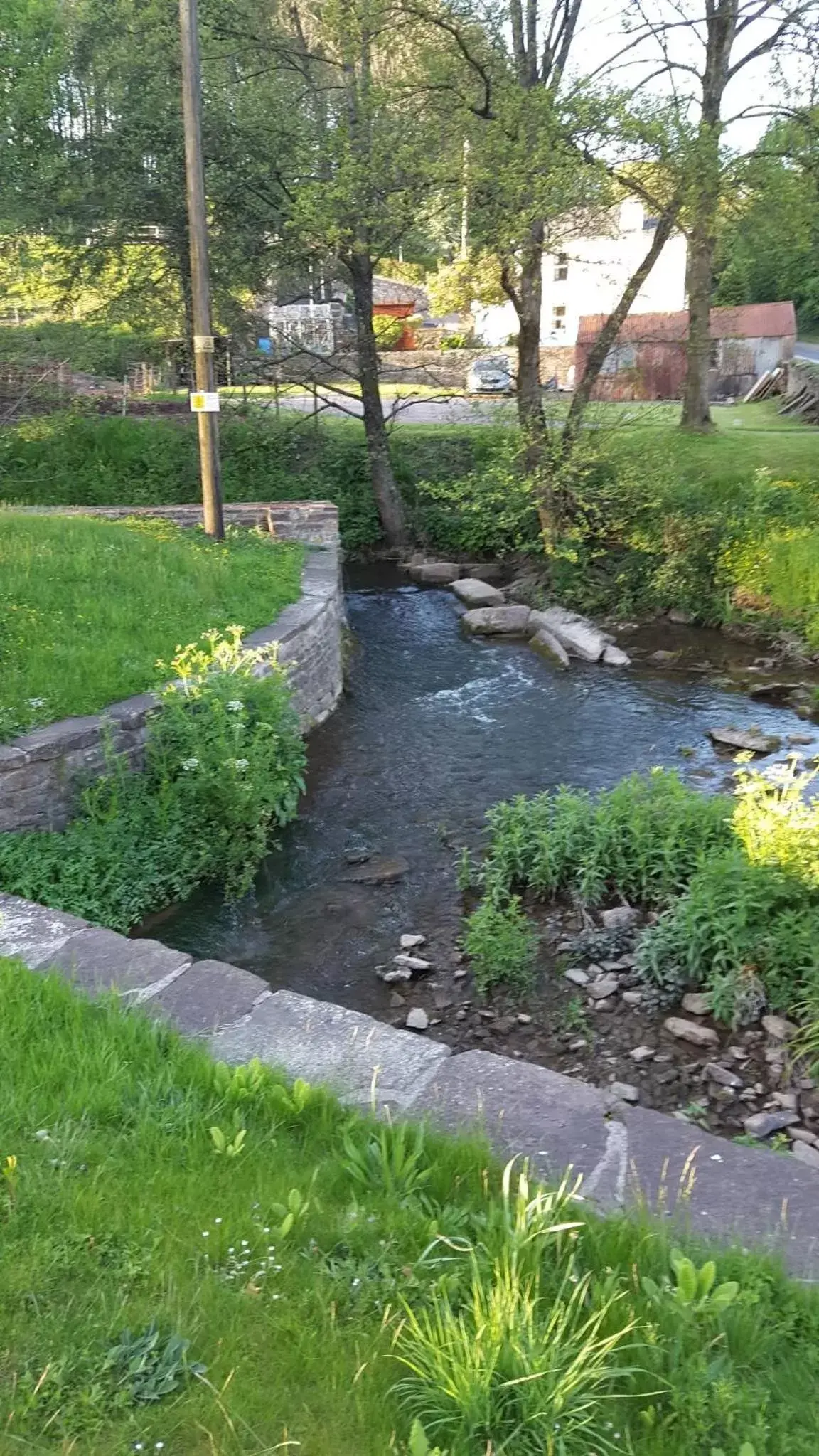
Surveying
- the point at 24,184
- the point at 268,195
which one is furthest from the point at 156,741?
the point at 24,184

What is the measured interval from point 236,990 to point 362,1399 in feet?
6.42

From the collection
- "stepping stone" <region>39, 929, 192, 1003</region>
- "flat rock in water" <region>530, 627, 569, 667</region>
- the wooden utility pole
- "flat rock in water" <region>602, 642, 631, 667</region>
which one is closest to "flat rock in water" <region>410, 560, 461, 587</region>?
"flat rock in water" <region>530, 627, 569, 667</region>

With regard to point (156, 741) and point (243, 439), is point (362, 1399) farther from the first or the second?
point (243, 439)

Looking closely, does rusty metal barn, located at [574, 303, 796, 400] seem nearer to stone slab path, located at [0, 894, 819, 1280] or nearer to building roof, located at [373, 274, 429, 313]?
building roof, located at [373, 274, 429, 313]

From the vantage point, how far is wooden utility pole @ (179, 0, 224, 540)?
30.3 ft

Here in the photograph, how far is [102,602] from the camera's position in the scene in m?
8.06

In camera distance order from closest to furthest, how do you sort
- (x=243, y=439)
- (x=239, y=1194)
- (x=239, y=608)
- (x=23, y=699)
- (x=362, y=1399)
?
(x=362, y=1399) < (x=239, y=1194) < (x=23, y=699) < (x=239, y=608) < (x=243, y=439)

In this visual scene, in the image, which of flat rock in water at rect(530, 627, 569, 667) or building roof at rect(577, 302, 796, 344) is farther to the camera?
building roof at rect(577, 302, 796, 344)

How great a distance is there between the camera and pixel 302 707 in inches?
363

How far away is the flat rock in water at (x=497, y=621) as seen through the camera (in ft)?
42.0

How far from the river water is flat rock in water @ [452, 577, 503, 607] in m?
0.58

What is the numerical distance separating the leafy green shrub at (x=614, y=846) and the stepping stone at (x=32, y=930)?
2874mm

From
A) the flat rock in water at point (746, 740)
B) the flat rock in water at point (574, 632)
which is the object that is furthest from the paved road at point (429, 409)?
the flat rock in water at point (746, 740)

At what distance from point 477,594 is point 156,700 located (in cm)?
775
